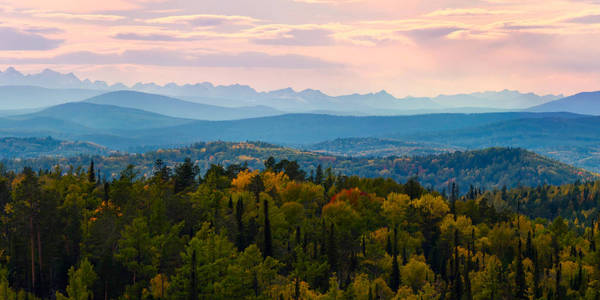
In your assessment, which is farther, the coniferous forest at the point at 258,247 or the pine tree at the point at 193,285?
the coniferous forest at the point at 258,247

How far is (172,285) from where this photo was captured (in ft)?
303

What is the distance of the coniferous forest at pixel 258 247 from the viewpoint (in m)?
97.6

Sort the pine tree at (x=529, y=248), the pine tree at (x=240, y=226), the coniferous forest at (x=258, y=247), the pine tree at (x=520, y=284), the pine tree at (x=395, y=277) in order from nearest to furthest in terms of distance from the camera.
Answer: the coniferous forest at (x=258, y=247)
the pine tree at (x=520, y=284)
the pine tree at (x=395, y=277)
the pine tree at (x=240, y=226)
the pine tree at (x=529, y=248)

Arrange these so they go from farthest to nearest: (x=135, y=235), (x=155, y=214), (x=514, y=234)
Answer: (x=514, y=234) → (x=155, y=214) → (x=135, y=235)

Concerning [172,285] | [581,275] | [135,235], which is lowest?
[581,275]

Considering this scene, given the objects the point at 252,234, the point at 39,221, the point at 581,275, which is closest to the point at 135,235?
the point at 39,221

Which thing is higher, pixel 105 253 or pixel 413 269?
pixel 105 253

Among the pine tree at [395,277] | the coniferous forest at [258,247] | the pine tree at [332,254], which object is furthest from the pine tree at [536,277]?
the pine tree at [332,254]

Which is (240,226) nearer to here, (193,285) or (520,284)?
(193,285)

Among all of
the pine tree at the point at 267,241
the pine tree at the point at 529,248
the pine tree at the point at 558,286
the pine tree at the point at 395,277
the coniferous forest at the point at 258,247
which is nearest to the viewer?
the coniferous forest at the point at 258,247

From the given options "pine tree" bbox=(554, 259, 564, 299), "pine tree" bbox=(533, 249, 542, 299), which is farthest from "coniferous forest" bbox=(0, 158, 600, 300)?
"pine tree" bbox=(533, 249, 542, 299)

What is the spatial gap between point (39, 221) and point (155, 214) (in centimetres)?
2041

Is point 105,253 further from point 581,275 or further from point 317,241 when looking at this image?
point 581,275

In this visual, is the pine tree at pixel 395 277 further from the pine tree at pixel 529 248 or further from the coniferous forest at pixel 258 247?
the pine tree at pixel 529 248
